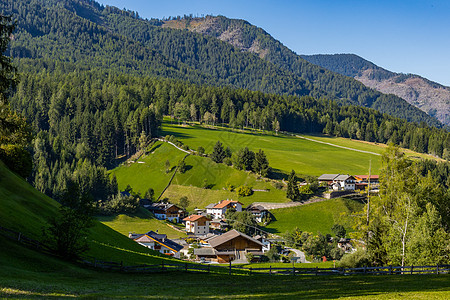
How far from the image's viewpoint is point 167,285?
29234 mm

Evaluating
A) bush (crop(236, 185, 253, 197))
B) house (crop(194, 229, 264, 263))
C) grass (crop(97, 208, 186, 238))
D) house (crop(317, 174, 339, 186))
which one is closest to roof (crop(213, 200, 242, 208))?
bush (crop(236, 185, 253, 197))

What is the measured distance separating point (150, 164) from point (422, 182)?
12088 centimetres

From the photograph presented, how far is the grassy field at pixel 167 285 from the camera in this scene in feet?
75.8

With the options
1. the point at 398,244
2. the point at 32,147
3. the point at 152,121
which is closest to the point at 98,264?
the point at 398,244

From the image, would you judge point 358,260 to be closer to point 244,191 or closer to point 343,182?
point 244,191

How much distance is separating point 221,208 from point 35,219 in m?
80.0

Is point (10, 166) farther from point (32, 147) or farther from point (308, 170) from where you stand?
point (308, 170)

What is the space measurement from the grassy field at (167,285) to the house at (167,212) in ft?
287

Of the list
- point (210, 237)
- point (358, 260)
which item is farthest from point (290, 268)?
point (210, 237)

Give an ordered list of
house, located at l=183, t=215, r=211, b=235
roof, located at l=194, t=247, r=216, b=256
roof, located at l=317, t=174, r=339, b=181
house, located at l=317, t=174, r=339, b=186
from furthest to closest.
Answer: roof, located at l=317, t=174, r=339, b=181, house, located at l=317, t=174, r=339, b=186, house, located at l=183, t=215, r=211, b=235, roof, located at l=194, t=247, r=216, b=256

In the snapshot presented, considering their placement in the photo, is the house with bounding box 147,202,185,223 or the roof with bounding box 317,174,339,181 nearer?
the house with bounding box 147,202,185,223

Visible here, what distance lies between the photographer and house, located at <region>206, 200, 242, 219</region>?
399 feet

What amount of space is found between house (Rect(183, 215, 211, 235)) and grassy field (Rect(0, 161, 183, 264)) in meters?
52.3

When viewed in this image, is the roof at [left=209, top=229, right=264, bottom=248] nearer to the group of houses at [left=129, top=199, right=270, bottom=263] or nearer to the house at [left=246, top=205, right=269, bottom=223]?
the group of houses at [left=129, top=199, right=270, bottom=263]
